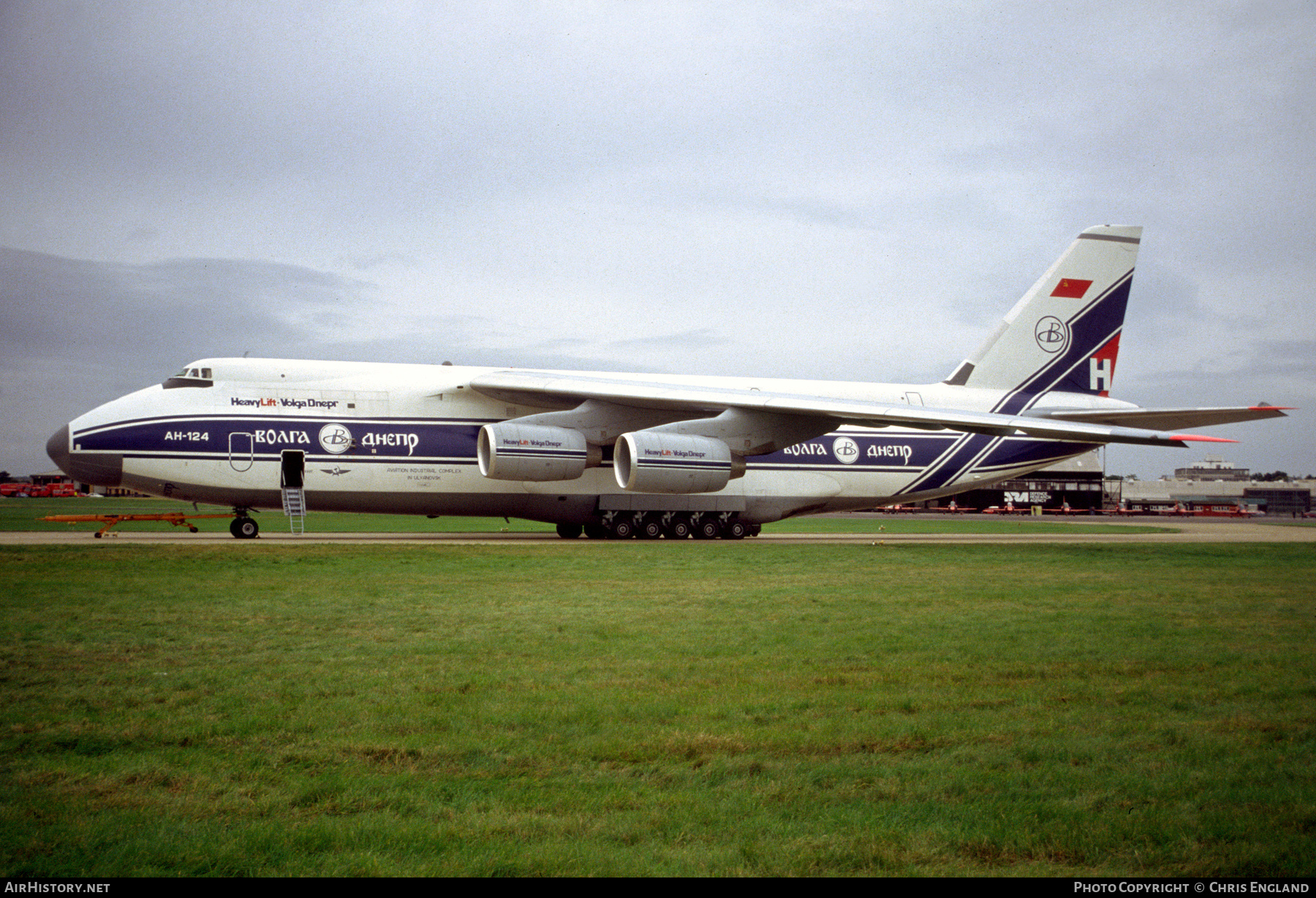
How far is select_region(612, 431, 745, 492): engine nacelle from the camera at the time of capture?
763 inches

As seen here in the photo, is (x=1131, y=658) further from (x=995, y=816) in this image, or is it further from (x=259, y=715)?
(x=259, y=715)

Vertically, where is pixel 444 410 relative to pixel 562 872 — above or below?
above

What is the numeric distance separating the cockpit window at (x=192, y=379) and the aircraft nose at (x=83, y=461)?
1.76 meters

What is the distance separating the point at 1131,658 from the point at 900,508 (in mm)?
54988

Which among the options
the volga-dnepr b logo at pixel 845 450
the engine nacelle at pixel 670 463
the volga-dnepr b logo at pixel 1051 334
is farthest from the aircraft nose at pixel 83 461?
the volga-dnepr b logo at pixel 1051 334

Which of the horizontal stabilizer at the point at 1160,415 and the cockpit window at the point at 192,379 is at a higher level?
the cockpit window at the point at 192,379

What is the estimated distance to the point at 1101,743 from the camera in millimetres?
5008

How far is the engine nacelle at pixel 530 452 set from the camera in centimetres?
1961

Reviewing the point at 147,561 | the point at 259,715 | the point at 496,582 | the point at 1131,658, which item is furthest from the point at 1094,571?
the point at 147,561

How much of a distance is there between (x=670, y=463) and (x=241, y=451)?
8.52 meters

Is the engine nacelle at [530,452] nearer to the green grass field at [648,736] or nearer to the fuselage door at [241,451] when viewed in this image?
the fuselage door at [241,451]

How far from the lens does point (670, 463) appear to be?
64.2 feet

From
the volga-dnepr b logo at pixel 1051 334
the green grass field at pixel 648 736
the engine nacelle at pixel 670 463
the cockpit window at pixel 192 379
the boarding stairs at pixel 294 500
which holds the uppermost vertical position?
the volga-dnepr b logo at pixel 1051 334

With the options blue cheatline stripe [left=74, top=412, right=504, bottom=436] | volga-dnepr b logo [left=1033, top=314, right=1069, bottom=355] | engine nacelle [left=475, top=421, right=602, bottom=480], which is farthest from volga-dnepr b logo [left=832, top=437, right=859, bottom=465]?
blue cheatline stripe [left=74, top=412, right=504, bottom=436]
